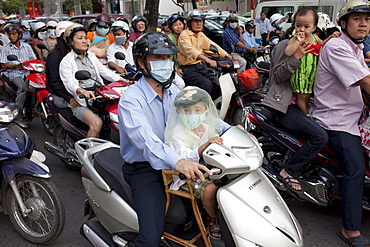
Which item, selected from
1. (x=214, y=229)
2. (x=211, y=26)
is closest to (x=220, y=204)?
(x=214, y=229)

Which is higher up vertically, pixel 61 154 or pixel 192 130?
pixel 192 130

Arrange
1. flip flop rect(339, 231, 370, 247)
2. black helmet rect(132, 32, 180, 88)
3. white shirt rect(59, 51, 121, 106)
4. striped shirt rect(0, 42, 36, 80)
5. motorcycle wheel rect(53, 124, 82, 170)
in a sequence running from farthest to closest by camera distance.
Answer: striped shirt rect(0, 42, 36, 80) → motorcycle wheel rect(53, 124, 82, 170) → white shirt rect(59, 51, 121, 106) → flip flop rect(339, 231, 370, 247) → black helmet rect(132, 32, 180, 88)

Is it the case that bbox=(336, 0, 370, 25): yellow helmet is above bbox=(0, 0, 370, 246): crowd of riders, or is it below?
above

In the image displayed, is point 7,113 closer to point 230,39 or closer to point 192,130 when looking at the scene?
point 192,130

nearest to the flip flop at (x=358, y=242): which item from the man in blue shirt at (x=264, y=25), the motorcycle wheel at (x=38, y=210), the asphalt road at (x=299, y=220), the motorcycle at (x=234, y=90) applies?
the asphalt road at (x=299, y=220)

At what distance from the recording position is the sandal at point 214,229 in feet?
7.06

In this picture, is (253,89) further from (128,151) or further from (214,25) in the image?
(214,25)

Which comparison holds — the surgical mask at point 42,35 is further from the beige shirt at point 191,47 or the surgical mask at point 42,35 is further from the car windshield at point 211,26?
the car windshield at point 211,26

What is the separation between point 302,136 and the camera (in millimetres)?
3266

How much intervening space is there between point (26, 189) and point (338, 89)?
2647 mm

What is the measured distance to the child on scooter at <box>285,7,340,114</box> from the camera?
2992 millimetres

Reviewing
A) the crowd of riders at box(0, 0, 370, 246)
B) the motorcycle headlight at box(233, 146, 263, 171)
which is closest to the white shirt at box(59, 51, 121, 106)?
the crowd of riders at box(0, 0, 370, 246)

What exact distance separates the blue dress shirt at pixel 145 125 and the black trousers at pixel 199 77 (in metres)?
2.78

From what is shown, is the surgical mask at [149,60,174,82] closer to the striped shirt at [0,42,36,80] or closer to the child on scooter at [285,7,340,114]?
the child on scooter at [285,7,340,114]
